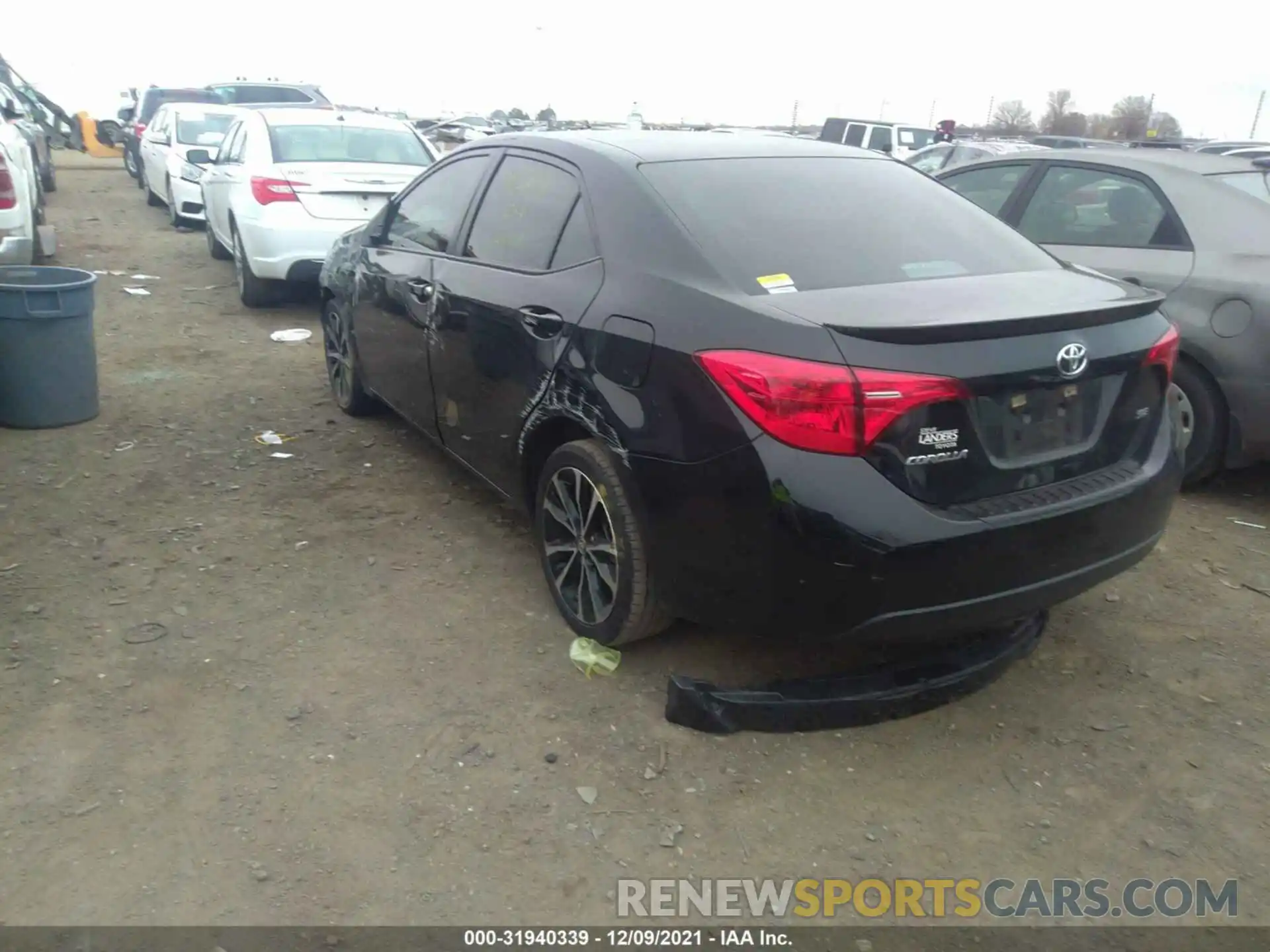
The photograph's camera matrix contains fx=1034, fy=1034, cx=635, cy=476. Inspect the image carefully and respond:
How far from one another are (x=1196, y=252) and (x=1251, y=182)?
63cm

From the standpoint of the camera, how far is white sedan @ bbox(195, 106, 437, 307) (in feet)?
26.6

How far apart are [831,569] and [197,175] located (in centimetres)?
1228

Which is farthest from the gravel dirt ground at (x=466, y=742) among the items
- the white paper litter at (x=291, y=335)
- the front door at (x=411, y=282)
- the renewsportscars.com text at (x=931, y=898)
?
the white paper litter at (x=291, y=335)

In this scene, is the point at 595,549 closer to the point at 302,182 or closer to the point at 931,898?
the point at 931,898

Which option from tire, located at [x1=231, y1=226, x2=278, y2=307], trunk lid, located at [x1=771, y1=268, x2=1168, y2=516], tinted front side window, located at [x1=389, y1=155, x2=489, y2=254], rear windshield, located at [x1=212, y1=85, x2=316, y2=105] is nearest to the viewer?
trunk lid, located at [x1=771, y1=268, x2=1168, y2=516]

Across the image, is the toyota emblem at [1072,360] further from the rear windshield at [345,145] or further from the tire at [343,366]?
the rear windshield at [345,145]

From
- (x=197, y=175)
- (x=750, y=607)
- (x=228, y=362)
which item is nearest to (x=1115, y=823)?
(x=750, y=607)

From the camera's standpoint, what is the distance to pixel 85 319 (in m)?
5.61

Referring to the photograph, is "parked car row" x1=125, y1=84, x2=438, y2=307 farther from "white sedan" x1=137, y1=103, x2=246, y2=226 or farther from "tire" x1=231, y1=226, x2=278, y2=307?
"white sedan" x1=137, y1=103, x2=246, y2=226

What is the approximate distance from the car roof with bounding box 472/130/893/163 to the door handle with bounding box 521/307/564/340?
61cm

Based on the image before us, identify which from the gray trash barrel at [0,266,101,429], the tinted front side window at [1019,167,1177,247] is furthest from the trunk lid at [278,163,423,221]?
the tinted front side window at [1019,167,1177,247]

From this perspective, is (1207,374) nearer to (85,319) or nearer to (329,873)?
(329,873)

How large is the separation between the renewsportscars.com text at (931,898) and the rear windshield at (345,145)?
24.0 ft

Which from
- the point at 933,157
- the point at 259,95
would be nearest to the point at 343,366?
the point at 933,157
